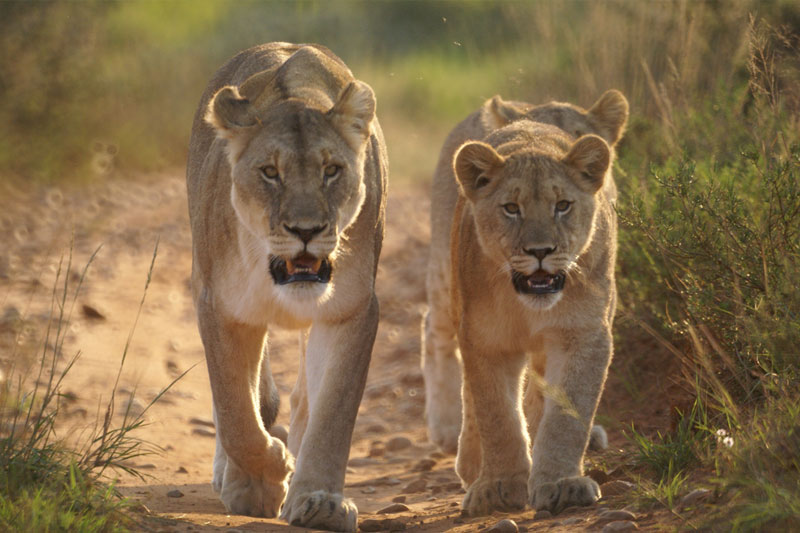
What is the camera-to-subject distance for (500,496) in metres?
4.29

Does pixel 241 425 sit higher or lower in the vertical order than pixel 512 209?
lower

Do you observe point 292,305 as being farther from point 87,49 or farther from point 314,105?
point 87,49

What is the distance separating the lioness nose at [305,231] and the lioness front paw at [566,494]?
1.17m

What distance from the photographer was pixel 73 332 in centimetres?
721

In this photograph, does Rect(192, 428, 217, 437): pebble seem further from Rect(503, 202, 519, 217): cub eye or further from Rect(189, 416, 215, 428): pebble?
Rect(503, 202, 519, 217): cub eye

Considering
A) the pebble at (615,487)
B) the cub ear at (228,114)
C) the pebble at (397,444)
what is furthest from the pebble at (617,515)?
the pebble at (397,444)

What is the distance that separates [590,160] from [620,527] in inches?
59.1

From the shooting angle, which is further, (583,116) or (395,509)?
(583,116)

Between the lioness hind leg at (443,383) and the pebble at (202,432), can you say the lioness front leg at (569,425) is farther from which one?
the pebble at (202,432)

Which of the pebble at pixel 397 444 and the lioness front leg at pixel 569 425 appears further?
the pebble at pixel 397 444

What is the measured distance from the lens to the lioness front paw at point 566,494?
396 cm

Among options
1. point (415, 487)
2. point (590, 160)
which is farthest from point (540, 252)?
point (415, 487)

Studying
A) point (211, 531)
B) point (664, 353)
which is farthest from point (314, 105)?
point (664, 353)

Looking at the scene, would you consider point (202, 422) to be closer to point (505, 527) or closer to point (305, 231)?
point (305, 231)
